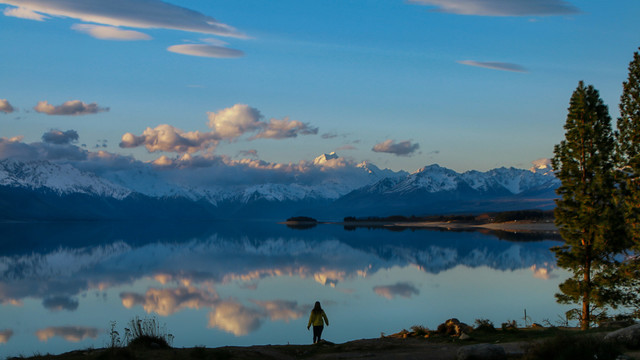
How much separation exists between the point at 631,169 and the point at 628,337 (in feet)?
56.8

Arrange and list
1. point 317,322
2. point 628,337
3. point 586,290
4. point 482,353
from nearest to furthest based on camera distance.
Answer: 1. point 482,353
2. point 628,337
3. point 317,322
4. point 586,290

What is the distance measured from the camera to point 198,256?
94125 mm

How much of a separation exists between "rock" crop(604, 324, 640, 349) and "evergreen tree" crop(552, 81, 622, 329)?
13593mm

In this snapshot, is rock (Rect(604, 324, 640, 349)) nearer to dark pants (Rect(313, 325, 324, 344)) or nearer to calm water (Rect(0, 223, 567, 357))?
dark pants (Rect(313, 325, 324, 344))

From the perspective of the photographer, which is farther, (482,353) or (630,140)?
(630,140)

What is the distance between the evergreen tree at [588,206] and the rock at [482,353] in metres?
15.8

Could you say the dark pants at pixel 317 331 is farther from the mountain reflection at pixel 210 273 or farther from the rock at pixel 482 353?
the rock at pixel 482 353

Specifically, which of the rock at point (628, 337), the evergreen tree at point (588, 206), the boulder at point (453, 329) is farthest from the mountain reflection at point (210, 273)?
the rock at point (628, 337)

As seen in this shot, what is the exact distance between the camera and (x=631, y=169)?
35.6 meters

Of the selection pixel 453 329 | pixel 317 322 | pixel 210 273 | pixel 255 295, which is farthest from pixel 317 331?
pixel 210 273

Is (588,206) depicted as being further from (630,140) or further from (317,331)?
(317,331)

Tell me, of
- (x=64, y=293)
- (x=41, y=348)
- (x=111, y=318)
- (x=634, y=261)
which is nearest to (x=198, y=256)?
(x=64, y=293)

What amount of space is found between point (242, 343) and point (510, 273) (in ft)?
145

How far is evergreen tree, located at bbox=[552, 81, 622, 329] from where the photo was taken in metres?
35.1
